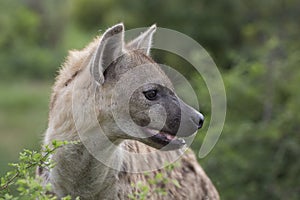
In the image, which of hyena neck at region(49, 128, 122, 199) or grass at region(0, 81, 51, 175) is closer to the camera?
hyena neck at region(49, 128, 122, 199)

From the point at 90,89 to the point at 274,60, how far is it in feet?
18.6

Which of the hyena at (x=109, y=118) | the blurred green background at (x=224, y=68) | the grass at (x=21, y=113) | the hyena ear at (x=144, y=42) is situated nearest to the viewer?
the hyena at (x=109, y=118)

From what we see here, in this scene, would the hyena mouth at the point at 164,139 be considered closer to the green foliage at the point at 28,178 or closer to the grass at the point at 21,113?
the green foliage at the point at 28,178

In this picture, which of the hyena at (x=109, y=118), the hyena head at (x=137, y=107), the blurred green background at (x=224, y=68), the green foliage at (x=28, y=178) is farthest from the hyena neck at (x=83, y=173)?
the blurred green background at (x=224, y=68)

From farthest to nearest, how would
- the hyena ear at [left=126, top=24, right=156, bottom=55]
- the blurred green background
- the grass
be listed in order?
the grass → the blurred green background → the hyena ear at [left=126, top=24, right=156, bottom=55]

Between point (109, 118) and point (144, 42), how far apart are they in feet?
2.40

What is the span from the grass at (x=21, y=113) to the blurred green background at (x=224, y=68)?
0.02m

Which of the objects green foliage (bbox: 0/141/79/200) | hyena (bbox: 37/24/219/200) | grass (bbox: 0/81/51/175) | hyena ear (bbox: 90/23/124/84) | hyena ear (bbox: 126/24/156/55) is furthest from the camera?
grass (bbox: 0/81/51/175)

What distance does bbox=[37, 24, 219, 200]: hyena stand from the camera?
19.5ft

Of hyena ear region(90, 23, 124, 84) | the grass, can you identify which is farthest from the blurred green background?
hyena ear region(90, 23, 124, 84)

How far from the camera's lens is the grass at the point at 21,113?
1684 cm

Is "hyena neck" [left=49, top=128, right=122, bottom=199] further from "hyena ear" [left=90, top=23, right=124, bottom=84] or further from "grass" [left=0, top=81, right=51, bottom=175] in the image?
"grass" [left=0, top=81, right=51, bottom=175]

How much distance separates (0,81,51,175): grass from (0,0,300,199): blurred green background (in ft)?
0.07

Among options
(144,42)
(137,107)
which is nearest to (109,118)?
(137,107)
